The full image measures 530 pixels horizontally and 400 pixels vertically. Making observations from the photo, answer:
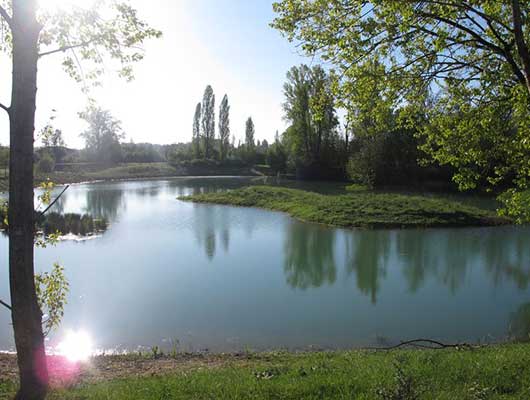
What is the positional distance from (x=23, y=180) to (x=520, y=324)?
31.2 feet

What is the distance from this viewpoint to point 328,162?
54.0 meters

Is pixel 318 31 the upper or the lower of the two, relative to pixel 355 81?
upper

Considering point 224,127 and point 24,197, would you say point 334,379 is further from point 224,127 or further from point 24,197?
point 224,127

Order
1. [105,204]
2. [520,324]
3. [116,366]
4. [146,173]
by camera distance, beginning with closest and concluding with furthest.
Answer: [116,366]
[520,324]
[105,204]
[146,173]

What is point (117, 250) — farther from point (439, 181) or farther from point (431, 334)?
point (439, 181)

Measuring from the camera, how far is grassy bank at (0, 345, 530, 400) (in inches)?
171

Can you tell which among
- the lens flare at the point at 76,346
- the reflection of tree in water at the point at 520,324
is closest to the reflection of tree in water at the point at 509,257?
the reflection of tree in water at the point at 520,324

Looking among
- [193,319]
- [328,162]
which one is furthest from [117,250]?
[328,162]

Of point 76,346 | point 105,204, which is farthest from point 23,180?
point 105,204

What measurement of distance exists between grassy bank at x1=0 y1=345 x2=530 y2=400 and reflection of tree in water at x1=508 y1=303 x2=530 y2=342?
2.45 meters

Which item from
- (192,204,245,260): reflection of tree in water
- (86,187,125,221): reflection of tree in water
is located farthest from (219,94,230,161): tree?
(192,204,245,260): reflection of tree in water

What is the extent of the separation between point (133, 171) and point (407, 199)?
50546mm

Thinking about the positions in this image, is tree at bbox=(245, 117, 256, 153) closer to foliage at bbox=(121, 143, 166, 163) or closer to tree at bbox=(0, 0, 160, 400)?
foliage at bbox=(121, 143, 166, 163)

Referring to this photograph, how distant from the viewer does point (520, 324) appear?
9.38m
